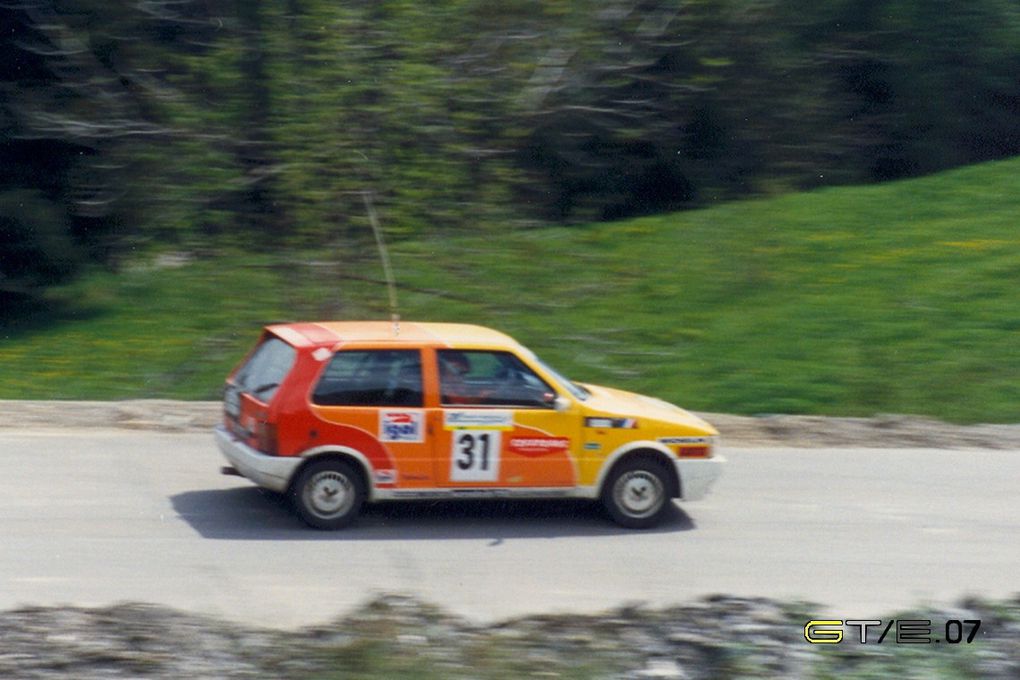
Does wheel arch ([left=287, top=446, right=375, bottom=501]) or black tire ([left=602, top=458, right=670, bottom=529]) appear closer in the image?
wheel arch ([left=287, top=446, right=375, bottom=501])

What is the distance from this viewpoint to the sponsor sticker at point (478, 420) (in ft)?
34.3

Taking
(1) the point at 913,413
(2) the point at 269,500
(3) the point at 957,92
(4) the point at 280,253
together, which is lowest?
(2) the point at 269,500

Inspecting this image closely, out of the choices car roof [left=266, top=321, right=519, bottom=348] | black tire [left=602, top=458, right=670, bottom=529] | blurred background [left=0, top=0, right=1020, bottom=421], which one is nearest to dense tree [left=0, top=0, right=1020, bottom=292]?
blurred background [left=0, top=0, right=1020, bottom=421]

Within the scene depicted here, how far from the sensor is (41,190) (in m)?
20.2

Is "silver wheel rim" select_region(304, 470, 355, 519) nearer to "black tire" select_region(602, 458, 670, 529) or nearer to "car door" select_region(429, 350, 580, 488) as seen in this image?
"car door" select_region(429, 350, 580, 488)

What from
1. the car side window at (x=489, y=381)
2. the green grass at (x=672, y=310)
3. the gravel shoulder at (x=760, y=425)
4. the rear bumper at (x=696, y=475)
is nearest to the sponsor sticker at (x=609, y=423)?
the car side window at (x=489, y=381)

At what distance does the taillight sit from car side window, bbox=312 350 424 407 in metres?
0.40

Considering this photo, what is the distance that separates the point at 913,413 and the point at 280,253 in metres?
8.00

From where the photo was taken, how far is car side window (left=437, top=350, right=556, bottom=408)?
10.6 meters

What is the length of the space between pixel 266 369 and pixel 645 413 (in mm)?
2980

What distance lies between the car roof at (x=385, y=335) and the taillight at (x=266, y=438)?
0.68m

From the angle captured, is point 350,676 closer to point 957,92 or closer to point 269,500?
point 269,500

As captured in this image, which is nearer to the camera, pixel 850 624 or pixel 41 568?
pixel 850 624

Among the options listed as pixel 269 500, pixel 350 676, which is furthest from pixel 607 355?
pixel 350 676
